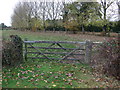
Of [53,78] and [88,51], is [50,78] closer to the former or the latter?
[53,78]

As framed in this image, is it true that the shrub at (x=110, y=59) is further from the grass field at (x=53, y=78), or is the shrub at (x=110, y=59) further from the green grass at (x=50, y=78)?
the green grass at (x=50, y=78)

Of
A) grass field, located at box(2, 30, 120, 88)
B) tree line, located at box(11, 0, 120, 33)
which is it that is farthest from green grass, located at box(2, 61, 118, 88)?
tree line, located at box(11, 0, 120, 33)

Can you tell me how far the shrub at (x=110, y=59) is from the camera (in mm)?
5035

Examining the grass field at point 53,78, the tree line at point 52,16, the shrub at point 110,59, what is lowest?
the grass field at point 53,78

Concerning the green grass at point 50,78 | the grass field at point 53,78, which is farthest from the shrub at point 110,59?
the green grass at point 50,78

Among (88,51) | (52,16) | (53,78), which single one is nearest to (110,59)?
(88,51)

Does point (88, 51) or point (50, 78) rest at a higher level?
point (88, 51)

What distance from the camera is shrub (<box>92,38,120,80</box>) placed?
504 centimetres

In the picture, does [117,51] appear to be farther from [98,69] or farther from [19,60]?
[19,60]

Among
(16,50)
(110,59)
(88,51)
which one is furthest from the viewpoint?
(88,51)

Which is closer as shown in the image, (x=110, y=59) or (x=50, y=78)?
(x=110, y=59)

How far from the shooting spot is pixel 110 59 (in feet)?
17.0

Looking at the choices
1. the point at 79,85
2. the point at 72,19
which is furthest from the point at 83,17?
the point at 79,85

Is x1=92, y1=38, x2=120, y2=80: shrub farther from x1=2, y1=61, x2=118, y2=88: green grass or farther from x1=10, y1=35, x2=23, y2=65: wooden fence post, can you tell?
x1=10, y1=35, x2=23, y2=65: wooden fence post
